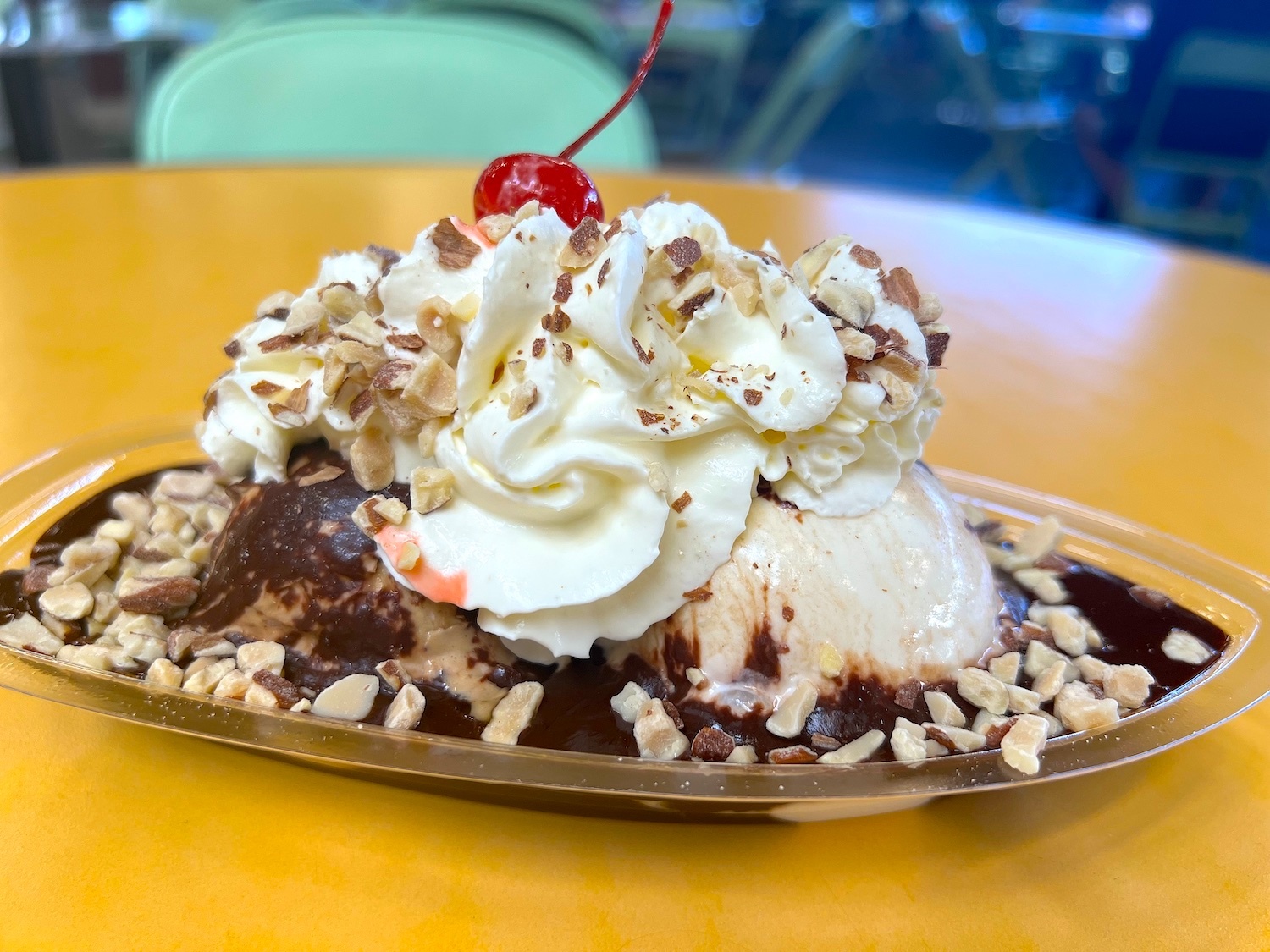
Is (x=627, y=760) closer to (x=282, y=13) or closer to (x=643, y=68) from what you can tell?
(x=643, y=68)

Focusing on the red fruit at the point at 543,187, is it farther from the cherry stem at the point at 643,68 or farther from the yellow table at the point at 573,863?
the yellow table at the point at 573,863

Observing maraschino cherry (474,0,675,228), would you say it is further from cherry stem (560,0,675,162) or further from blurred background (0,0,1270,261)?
blurred background (0,0,1270,261)

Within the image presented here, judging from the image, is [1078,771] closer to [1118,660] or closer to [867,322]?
[1118,660]

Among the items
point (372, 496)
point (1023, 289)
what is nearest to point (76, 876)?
point (372, 496)

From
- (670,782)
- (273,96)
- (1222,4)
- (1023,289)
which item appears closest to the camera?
(670,782)

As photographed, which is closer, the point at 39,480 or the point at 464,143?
the point at 39,480

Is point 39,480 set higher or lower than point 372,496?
lower

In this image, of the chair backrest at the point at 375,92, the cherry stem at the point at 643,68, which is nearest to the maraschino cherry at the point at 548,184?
the cherry stem at the point at 643,68

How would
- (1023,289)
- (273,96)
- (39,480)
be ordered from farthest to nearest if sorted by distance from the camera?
(273,96)
(1023,289)
(39,480)
